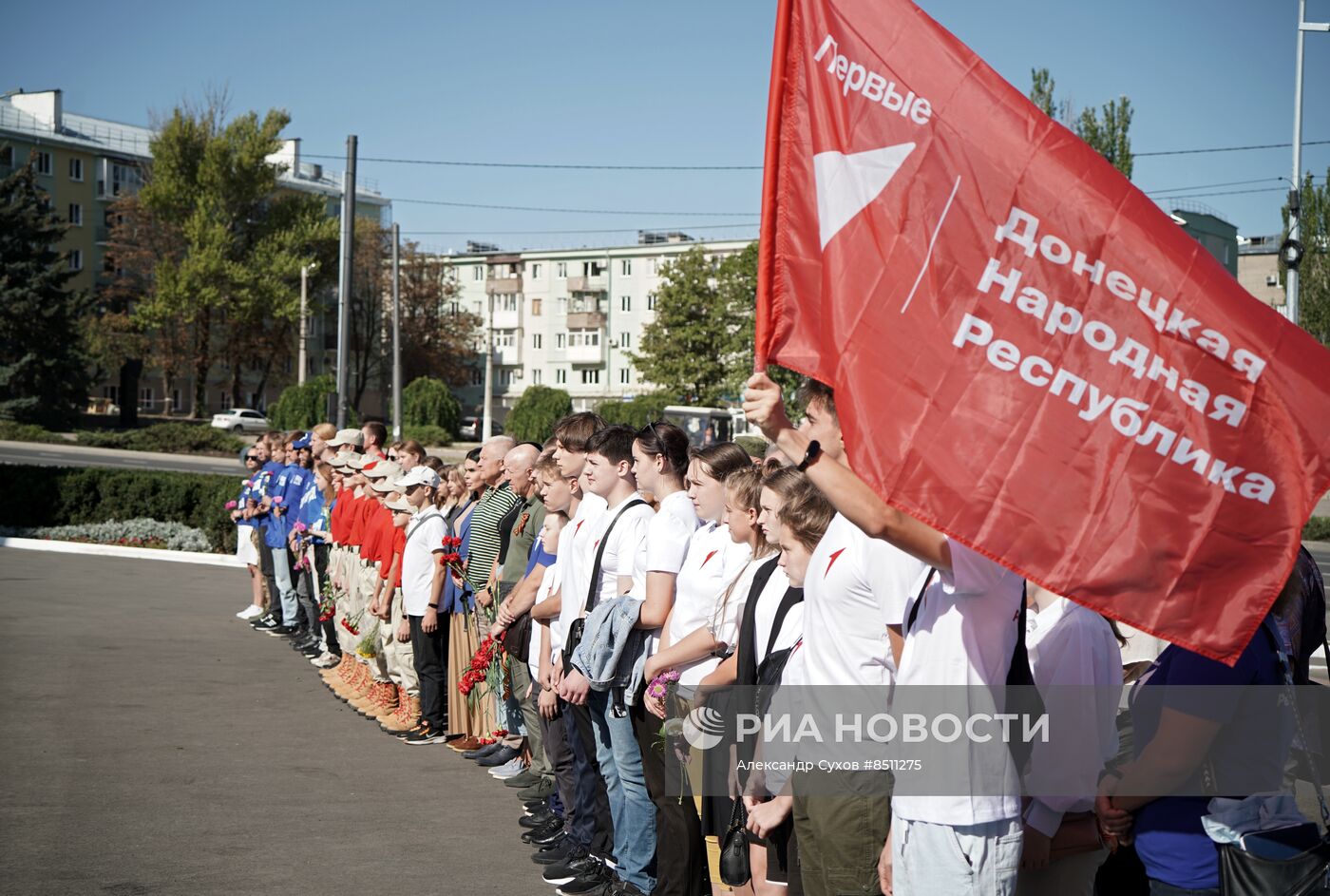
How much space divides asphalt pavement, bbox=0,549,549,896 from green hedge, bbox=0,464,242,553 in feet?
38.6

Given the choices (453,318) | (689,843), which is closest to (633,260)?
(453,318)

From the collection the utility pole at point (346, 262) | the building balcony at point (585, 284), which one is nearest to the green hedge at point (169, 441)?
the utility pole at point (346, 262)

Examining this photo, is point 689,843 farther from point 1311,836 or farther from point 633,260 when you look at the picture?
point 633,260

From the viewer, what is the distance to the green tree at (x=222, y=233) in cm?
7681

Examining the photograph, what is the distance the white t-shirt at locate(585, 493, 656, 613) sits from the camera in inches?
263

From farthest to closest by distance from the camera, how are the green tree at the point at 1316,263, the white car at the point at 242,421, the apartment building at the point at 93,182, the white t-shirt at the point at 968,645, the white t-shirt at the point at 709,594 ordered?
the apartment building at the point at 93,182, the white car at the point at 242,421, the green tree at the point at 1316,263, the white t-shirt at the point at 709,594, the white t-shirt at the point at 968,645

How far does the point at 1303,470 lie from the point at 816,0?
194 cm

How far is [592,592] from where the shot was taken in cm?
686

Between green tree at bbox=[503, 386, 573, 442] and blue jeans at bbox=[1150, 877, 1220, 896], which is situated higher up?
green tree at bbox=[503, 386, 573, 442]

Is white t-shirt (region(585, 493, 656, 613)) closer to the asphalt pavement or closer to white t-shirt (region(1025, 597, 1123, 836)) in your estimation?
the asphalt pavement

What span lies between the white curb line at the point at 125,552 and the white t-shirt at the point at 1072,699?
64.7 feet

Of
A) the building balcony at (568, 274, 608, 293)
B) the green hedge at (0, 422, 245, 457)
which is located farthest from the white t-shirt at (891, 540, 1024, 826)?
the building balcony at (568, 274, 608, 293)

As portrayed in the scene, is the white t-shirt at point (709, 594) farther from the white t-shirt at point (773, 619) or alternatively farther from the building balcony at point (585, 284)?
the building balcony at point (585, 284)

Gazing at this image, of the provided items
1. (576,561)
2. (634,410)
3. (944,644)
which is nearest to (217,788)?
(576,561)
